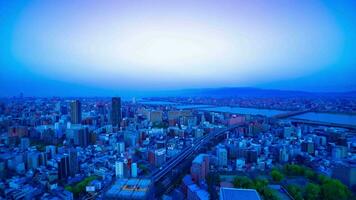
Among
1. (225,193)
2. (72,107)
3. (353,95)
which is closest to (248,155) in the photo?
(225,193)

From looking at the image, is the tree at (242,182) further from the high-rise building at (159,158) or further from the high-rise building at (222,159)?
the high-rise building at (159,158)

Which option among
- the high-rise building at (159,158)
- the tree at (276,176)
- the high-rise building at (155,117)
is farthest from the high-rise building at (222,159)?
the high-rise building at (155,117)

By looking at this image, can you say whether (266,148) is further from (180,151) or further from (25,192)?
(25,192)

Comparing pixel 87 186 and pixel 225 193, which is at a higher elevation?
pixel 225 193

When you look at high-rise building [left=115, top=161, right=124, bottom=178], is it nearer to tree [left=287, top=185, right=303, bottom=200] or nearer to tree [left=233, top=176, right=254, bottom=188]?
tree [left=233, top=176, right=254, bottom=188]

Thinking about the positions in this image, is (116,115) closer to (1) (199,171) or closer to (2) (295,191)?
(1) (199,171)

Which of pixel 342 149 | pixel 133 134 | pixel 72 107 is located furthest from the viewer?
pixel 72 107
